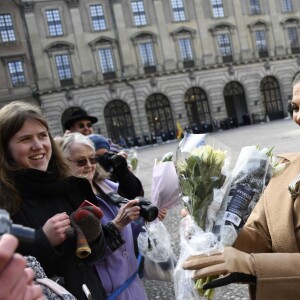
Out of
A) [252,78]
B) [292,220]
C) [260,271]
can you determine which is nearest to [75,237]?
[260,271]

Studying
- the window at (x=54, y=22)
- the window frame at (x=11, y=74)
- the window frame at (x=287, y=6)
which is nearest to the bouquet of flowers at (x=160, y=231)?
the window frame at (x=11, y=74)

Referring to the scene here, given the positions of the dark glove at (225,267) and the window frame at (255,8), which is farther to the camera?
the window frame at (255,8)

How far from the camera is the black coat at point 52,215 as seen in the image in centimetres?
180

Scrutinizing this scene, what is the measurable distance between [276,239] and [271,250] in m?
0.12

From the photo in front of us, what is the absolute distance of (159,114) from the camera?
3183cm

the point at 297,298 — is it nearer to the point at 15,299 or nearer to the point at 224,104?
the point at 15,299

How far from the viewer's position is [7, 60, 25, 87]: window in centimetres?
2833

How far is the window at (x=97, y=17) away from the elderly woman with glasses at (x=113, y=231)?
29.3m

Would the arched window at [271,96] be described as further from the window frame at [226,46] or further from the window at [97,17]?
the window at [97,17]

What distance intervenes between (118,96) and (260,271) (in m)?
29.5

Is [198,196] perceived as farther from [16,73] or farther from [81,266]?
[16,73]

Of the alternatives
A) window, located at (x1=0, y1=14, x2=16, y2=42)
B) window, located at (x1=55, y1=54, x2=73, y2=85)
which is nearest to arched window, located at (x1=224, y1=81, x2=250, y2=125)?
window, located at (x1=55, y1=54, x2=73, y2=85)

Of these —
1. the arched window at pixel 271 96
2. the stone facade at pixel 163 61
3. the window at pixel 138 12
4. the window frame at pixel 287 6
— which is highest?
the window at pixel 138 12

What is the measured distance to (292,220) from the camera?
1.58 m
